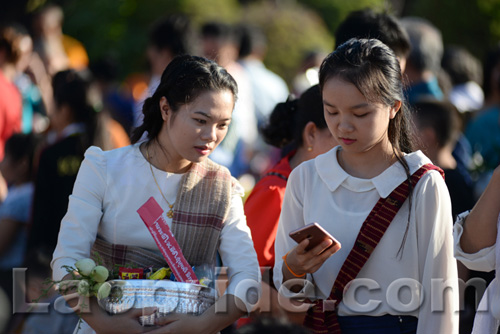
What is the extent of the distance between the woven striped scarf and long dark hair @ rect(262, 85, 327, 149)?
2.69 feet

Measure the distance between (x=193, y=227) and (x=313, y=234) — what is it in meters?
0.60

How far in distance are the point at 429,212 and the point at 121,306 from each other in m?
1.27

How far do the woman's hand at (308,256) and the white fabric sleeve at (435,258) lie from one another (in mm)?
401

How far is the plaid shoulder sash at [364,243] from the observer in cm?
312

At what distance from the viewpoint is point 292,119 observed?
4305 mm

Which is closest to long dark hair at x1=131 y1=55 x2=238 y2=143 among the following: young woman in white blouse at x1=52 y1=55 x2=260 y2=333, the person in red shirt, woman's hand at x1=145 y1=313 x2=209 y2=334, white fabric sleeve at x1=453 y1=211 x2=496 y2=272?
young woman in white blouse at x1=52 y1=55 x2=260 y2=333

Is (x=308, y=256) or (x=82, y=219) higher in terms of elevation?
(x=82, y=219)

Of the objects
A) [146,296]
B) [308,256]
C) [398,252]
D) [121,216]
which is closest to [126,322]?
[146,296]

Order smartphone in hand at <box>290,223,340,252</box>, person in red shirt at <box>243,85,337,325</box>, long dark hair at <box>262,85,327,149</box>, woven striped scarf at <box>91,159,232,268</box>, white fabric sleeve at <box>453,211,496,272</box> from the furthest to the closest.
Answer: long dark hair at <box>262,85,327,149</box>
person in red shirt at <box>243,85,337,325</box>
woven striped scarf at <box>91,159,232,268</box>
white fabric sleeve at <box>453,211,496,272</box>
smartphone in hand at <box>290,223,340,252</box>

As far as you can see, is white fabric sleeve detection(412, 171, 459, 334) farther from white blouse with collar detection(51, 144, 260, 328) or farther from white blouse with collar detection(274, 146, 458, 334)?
white blouse with collar detection(51, 144, 260, 328)

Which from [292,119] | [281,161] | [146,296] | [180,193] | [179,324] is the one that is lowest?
[179,324]

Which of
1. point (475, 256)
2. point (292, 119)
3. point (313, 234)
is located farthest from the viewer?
point (292, 119)

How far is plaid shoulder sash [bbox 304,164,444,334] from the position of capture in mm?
3117

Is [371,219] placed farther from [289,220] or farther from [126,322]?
[126,322]
